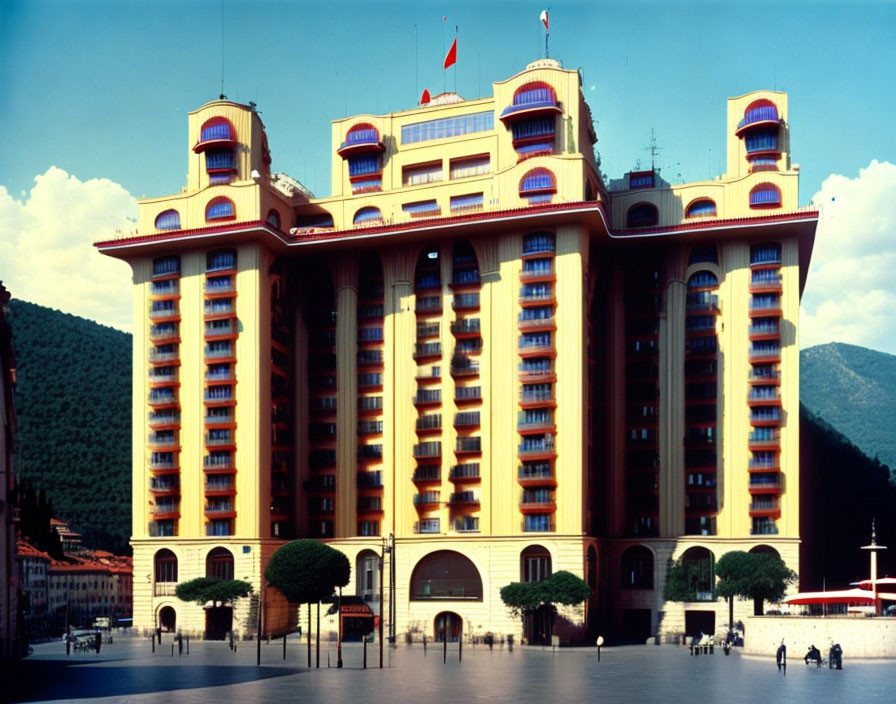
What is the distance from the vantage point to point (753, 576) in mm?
131250

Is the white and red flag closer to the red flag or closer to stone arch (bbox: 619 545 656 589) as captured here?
the red flag

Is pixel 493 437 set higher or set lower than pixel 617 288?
lower

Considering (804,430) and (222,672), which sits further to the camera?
(804,430)

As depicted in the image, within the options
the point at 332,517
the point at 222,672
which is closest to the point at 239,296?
the point at 332,517

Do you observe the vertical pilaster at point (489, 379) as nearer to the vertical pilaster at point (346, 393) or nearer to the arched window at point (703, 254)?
the vertical pilaster at point (346, 393)

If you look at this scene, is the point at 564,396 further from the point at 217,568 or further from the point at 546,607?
the point at 217,568

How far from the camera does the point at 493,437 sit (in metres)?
141

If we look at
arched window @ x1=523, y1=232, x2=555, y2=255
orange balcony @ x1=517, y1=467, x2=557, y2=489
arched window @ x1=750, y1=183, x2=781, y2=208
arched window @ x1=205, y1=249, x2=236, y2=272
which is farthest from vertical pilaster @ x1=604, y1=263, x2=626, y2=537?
arched window @ x1=205, y1=249, x2=236, y2=272

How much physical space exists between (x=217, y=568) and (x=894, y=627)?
7884 centimetres

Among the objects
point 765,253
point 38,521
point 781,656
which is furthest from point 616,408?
point 38,521

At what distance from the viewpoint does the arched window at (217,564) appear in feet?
475

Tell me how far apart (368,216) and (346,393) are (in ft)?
75.8

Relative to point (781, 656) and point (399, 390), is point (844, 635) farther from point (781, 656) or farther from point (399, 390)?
point (399, 390)

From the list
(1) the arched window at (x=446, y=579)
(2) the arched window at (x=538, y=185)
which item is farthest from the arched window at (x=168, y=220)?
(1) the arched window at (x=446, y=579)
